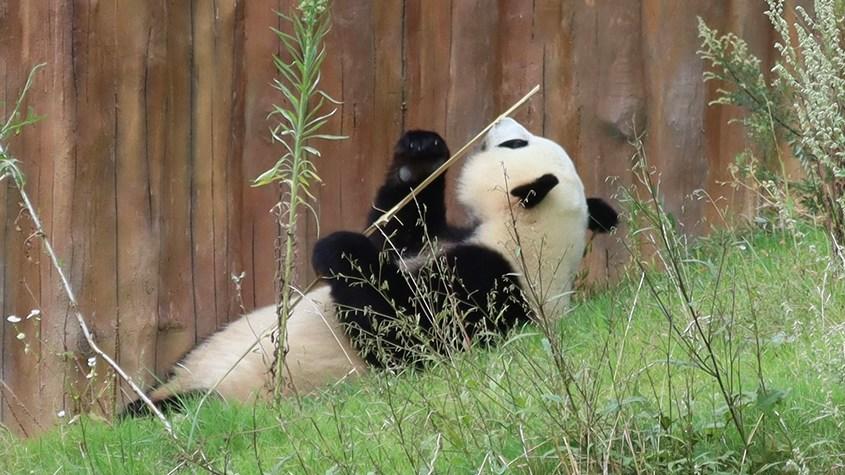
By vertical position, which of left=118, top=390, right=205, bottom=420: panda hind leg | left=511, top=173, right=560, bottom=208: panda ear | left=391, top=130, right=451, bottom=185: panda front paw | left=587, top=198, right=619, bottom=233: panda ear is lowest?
left=118, top=390, right=205, bottom=420: panda hind leg

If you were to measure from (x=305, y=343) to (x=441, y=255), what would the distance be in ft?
2.56

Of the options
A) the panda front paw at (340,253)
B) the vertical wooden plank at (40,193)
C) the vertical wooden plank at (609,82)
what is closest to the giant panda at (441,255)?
the panda front paw at (340,253)

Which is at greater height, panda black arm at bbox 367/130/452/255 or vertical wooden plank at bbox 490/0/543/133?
vertical wooden plank at bbox 490/0/543/133

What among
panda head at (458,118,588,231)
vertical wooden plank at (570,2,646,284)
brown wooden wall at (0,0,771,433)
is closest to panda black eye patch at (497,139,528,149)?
panda head at (458,118,588,231)

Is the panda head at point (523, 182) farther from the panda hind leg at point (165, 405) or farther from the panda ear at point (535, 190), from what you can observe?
the panda hind leg at point (165, 405)

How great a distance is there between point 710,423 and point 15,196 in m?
3.45

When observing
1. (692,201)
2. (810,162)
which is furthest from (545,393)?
(692,201)

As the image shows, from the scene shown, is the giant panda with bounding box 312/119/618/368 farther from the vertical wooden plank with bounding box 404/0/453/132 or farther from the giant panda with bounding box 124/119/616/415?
the vertical wooden plank with bounding box 404/0/453/132

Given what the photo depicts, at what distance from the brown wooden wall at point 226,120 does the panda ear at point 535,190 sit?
2.08 feet

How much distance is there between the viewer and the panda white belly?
18.3ft

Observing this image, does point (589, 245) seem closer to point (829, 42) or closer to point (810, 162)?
point (810, 162)

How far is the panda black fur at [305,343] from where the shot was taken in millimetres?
5574

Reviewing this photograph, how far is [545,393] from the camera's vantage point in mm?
3477

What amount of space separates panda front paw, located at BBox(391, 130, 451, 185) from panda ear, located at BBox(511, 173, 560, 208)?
0.40 meters
